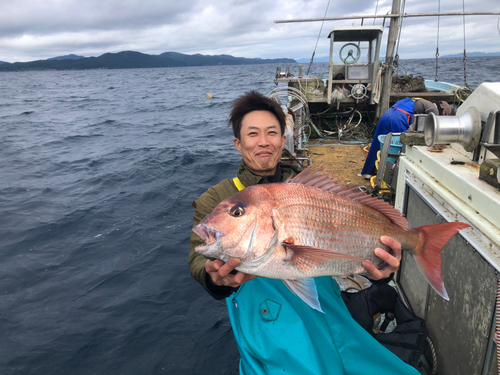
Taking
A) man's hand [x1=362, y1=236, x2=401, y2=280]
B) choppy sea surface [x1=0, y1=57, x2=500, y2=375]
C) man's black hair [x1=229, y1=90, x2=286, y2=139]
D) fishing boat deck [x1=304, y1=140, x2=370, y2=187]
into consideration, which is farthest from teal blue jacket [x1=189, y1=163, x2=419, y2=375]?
fishing boat deck [x1=304, y1=140, x2=370, y2=187]

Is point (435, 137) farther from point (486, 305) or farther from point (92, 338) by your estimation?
point (92, 338)

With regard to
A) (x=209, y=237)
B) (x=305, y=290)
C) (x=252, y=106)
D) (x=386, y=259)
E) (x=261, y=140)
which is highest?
(x=252, y=106)

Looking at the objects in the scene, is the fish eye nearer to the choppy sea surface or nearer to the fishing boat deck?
the choppy sea surface

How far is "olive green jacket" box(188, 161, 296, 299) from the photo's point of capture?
1916mm

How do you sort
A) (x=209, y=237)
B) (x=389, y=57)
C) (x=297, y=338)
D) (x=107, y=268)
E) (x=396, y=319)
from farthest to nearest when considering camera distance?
1. (x=389, y=57)
2. (x=107, y=268)
3. (x=396, y=319)
4. (x=297, y=338)
5. (x=209, y=237)

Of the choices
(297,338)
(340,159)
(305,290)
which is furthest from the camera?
(340,159)

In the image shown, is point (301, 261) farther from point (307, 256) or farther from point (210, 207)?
point (210, 207)

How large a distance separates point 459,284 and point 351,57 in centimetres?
1013

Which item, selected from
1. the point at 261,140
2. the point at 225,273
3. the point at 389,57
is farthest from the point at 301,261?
the point at 389,57

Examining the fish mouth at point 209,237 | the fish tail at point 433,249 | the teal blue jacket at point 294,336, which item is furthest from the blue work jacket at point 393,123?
the fish mouth at point 209,237

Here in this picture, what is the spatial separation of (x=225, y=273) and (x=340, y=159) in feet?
22.6

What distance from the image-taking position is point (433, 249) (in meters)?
1.78

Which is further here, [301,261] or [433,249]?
[433,249]

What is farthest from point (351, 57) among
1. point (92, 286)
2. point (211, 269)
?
point (211, 269)
